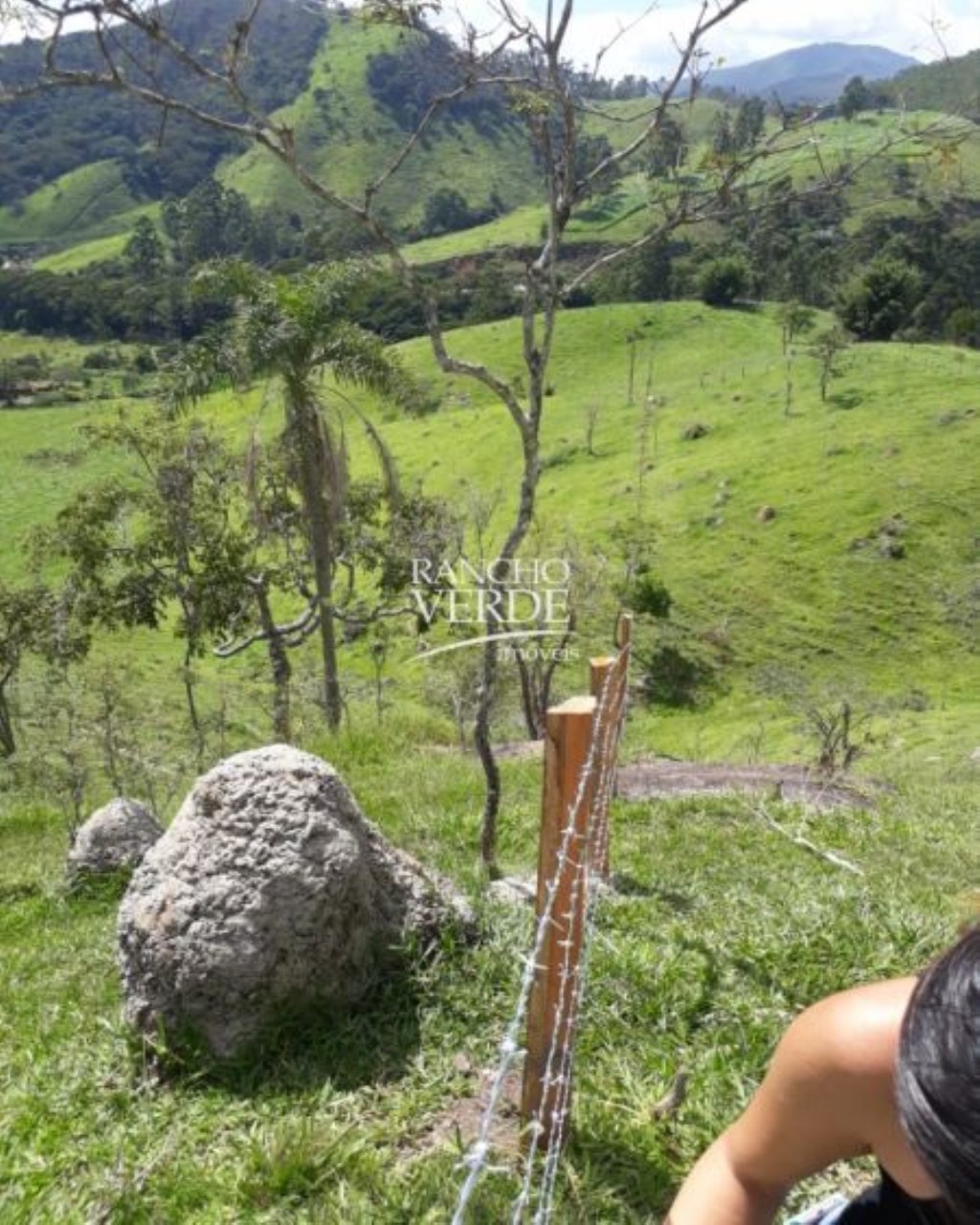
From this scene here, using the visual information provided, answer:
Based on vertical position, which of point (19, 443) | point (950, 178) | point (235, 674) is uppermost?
point (950, 178)

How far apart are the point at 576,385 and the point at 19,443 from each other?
133ft

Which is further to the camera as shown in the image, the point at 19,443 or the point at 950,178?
the point at 19,443

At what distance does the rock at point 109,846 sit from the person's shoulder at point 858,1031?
24.0 feet

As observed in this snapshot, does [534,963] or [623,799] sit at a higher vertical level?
[534,963]

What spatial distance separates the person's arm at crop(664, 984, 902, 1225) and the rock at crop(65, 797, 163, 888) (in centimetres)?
693

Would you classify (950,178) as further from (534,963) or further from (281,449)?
(281,449)

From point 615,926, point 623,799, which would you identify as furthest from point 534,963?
point 623,799

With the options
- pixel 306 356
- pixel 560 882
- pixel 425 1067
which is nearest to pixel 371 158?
pixel 306 356

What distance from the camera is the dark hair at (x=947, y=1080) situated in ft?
4.98

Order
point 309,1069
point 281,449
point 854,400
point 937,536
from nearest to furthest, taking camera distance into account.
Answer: point 309,1069 → point 281,449 → point 937,536 → point 854,400

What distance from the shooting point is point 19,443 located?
77188 mm

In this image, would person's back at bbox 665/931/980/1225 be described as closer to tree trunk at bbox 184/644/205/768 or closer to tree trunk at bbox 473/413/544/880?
tree trunk at bbox 473/413/544/880

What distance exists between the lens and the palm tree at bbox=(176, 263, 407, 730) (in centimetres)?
1789

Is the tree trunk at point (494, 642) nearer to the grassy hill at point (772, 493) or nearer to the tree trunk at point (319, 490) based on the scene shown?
the tree trunk at point (319, 490)
